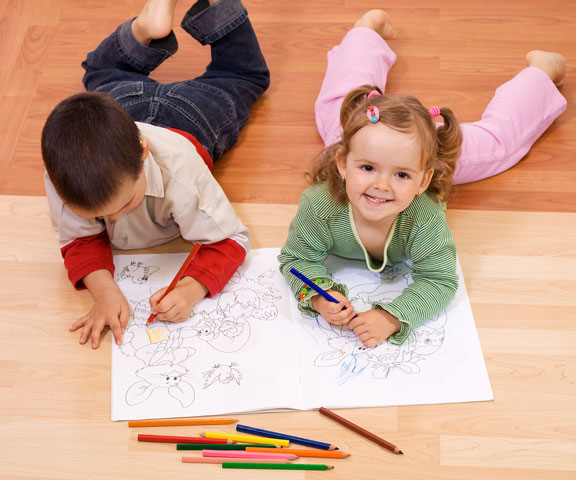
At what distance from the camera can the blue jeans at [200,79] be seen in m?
1.07

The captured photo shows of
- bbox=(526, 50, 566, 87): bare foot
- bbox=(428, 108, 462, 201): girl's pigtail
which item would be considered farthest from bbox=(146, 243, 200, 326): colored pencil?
bbox=(526, 50, 566, 87): bare foot

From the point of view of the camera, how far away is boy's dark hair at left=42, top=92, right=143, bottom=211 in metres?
0.76

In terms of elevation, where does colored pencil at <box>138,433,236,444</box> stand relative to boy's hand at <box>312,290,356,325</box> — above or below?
below

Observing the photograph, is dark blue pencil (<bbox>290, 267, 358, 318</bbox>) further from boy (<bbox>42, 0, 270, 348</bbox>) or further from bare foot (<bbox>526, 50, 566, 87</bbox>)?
bare foot (<bbox>526, 50, 566, 87</bbox>)

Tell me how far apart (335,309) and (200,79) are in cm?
50

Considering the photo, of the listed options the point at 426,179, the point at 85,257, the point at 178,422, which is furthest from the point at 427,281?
the point at 85,257

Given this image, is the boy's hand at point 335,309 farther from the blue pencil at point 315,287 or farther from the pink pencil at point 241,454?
the pink pencil at point 241,454

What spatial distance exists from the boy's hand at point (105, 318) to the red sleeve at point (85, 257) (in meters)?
0.04

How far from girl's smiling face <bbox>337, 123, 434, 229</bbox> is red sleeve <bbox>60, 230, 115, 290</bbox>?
371 millimetres

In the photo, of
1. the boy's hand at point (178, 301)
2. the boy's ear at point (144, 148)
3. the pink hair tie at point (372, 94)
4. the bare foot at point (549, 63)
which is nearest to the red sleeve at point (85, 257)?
the boy's hand at point (178, 301)

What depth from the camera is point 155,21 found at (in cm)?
110

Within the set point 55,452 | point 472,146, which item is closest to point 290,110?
point 472,146

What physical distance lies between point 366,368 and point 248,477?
0.20 m

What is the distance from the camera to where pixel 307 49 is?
1287 mm
